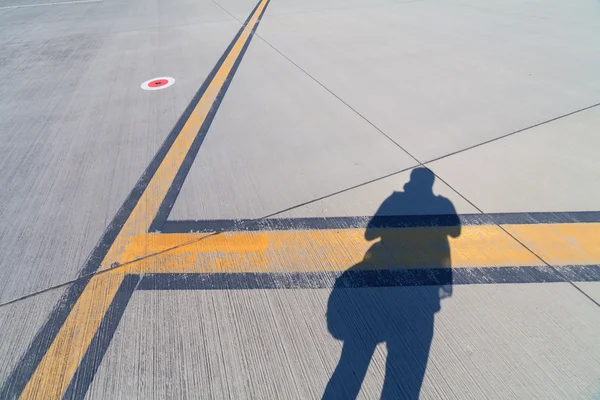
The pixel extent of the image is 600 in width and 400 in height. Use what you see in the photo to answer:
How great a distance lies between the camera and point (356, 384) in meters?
1.82

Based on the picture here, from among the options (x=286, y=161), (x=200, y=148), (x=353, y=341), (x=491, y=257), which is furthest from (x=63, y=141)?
(x=491, y=257)

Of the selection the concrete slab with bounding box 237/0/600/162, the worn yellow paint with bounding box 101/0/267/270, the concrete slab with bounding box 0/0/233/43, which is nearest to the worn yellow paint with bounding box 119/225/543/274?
the worn yellow paint with bounding box 101/0/267/270

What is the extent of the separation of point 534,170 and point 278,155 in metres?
2.22

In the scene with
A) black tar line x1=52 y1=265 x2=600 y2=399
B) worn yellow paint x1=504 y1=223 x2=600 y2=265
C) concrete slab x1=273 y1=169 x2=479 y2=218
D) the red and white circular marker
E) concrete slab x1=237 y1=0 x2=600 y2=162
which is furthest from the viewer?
the red and white circular marker

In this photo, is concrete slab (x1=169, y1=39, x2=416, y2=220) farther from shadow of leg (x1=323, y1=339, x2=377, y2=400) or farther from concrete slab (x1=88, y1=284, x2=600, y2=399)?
shadow of leg (x1=323, y1=339, x2=377, y2=400)

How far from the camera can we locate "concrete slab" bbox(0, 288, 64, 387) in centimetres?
200

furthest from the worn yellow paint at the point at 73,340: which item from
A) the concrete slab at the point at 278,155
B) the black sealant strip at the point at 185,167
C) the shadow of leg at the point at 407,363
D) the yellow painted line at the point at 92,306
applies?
the shadow of leg at the point at 407,363

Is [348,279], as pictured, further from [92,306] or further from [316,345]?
[92,306]

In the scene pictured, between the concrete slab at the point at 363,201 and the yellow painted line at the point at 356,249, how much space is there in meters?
0.20

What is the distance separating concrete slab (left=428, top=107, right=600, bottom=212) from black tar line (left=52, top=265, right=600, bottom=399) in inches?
23.9

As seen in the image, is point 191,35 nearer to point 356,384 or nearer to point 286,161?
point 286,161

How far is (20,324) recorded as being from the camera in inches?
85.4

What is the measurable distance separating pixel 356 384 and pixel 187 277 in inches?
48.0

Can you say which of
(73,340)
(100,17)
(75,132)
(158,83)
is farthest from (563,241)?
(100,17)
